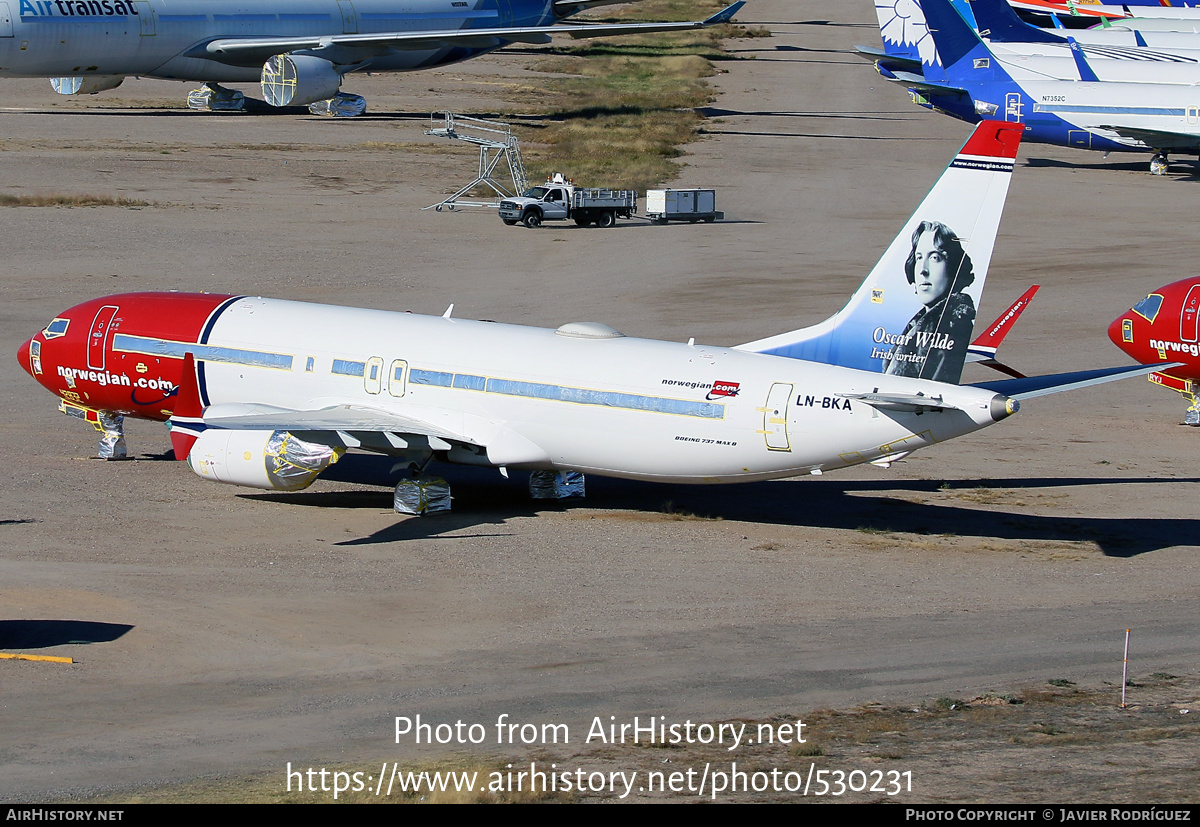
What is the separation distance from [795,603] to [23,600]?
1449 centimetres

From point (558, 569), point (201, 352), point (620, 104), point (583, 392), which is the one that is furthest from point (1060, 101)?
point (558, 569)

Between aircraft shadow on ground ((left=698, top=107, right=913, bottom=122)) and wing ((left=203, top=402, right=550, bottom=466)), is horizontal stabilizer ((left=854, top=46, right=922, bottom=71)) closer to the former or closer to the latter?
aircraft shadow on ground ((left=698, top=107, right=913, bottom=122))

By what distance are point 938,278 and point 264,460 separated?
49.7 feet

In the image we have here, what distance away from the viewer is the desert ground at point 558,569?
22.5 metres

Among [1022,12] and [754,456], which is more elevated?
[1022,12]

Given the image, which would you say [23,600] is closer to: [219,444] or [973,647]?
[219,444]

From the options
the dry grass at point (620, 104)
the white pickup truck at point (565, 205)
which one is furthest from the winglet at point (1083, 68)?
the white pickup truck at point (565, 205)

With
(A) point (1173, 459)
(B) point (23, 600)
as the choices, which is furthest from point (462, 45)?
(B) point (23, 600)

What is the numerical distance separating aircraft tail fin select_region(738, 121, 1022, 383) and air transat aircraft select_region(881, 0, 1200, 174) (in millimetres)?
68734

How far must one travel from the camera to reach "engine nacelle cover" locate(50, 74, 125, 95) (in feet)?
315

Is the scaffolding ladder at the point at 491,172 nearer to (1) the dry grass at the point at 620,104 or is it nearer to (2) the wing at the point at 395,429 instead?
(1) the dry grass at the point at 620,104

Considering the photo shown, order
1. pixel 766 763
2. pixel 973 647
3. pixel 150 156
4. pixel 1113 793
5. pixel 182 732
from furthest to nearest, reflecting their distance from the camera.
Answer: pixel 150 156
pixel 973 647
pixel 182 732
pixel 766 763
pixel 1113 793

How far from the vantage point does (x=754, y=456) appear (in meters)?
31.3

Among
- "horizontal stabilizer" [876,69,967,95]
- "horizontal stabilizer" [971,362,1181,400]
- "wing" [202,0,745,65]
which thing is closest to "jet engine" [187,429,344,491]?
"horizontal stabilizer" [971,362,1181,400]
